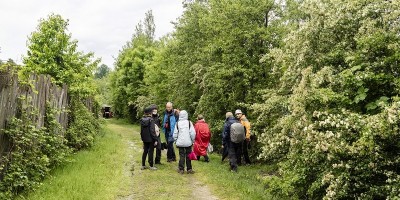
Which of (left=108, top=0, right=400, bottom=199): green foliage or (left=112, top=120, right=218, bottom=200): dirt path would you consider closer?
(left=108, top=0, right=400, bottom=199): green foliage

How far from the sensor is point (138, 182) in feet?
30.4

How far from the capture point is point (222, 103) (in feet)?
54.3

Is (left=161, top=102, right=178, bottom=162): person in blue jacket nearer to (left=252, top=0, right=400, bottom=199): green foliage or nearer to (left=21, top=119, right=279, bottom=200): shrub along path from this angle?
(left=21, top=119, right=279, bottom=200): shrub along path

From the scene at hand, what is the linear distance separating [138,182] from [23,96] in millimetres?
3474

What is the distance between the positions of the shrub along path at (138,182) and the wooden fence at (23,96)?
143 cm

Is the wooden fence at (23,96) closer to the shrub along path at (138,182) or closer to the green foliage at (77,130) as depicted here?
the shrub along path at (138,182)

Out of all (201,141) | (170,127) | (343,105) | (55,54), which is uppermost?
(55,54)

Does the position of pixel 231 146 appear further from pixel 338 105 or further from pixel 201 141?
pixel 338 105

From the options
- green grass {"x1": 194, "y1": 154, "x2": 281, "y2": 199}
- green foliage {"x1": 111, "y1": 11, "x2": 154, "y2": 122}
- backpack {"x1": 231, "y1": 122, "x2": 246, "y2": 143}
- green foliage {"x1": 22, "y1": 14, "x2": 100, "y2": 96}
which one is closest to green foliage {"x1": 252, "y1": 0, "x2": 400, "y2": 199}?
green grass {"x1": 194, "y1": 154, "x2": 281, "y2": 199}

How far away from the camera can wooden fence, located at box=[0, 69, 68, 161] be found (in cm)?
666

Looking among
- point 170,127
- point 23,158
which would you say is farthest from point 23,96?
point 170,127

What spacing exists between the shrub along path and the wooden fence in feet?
4.70

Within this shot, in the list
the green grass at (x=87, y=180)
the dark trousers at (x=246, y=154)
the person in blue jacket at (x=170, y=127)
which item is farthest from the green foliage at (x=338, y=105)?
the green grass at (x=87, y=180)

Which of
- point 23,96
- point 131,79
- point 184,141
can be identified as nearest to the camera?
point 23,96
